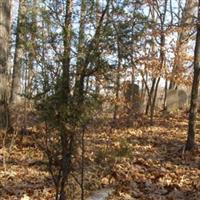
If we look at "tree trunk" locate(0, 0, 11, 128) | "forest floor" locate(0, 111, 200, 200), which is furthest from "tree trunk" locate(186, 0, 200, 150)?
"tree trunk" locate(0, 0, 11, 128)

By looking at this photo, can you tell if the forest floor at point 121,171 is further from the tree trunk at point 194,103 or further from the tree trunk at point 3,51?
the tree trunk at point 3,51

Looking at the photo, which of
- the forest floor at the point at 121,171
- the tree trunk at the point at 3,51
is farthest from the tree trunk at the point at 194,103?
the tree trunk at the point at 3,51

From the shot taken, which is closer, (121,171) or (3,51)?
(121,171)

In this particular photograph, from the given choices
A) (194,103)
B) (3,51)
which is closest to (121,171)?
(194,103)

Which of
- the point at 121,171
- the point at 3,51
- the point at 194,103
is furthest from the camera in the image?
the point at 194,103

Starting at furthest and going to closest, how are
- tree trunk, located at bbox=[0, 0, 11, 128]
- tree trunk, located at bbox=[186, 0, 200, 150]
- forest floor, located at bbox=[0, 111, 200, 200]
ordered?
1. tree trunk, located at bbox=[186, 0, 200, 150]
2. tree trunk, located at bbox=[0, 0, 11, 128]
3. forest floor, located at bbox=[0, 111, 200, 200]

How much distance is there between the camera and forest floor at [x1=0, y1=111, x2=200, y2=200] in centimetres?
825

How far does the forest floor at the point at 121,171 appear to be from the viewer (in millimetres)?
8250

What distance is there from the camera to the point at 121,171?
31.2 feet

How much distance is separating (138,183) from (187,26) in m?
6.17

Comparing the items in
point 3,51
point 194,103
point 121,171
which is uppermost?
point 3,51

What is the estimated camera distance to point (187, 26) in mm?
13727

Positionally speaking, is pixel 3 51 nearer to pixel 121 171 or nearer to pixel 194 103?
pixel 121 171

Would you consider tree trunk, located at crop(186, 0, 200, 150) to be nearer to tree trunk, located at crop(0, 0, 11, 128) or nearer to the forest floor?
the forest floor
